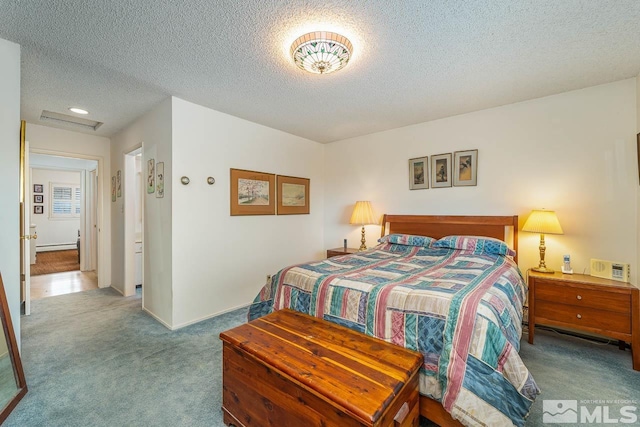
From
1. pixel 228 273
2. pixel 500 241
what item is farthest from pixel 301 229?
pixel 500 241

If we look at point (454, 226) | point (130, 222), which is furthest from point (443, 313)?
point (130, 222)

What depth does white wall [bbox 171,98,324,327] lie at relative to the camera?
288 centimetres

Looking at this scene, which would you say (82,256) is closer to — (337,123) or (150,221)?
(150,221)

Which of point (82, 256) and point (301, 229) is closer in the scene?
point (301, 229)

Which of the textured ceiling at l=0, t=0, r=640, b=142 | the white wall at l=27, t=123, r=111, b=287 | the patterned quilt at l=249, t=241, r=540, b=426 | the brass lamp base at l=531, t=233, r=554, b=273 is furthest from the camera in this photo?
the white wall at l=27, t=123, r=111, b=287

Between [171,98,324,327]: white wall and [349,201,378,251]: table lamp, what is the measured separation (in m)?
0.97

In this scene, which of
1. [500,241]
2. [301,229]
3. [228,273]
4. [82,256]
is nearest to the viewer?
[500,241]

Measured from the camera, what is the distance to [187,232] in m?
2.92

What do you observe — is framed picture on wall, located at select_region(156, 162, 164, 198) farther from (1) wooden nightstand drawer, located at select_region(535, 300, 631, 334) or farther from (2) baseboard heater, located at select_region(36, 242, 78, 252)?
(2) baseboard heater, located at select_region(36, 242, 78, 252)

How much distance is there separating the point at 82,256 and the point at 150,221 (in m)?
3.60

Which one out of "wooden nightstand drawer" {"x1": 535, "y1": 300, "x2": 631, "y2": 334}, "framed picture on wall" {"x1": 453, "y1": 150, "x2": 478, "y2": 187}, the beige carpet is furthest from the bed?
the beige carpet

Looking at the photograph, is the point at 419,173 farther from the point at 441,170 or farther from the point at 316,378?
the point at 316,378

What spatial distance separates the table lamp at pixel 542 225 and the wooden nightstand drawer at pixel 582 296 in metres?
0.22

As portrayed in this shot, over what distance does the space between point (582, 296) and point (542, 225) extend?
66 cm
